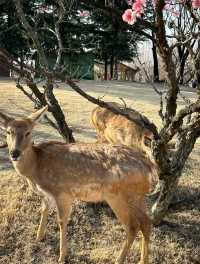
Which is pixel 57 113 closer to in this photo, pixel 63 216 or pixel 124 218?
pixel 63 216

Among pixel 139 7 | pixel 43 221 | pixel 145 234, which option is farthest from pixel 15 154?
pixel 139 7

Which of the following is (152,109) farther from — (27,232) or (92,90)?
(27,232)

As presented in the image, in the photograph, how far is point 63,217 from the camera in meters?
6.19

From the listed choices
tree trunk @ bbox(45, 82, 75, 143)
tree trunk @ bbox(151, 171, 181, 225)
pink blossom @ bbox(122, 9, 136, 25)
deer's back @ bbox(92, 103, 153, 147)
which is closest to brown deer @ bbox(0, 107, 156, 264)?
tree trunk @ bbox(151, 171, 181, 225)

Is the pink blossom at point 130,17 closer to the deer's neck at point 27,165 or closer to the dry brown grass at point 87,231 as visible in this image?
the deer's neck at point 27,165

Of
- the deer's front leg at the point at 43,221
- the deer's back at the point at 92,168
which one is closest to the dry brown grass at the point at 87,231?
the deer's front leg at the point at 43,221

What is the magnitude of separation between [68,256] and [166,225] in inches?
55.4

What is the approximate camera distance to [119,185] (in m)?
5.93

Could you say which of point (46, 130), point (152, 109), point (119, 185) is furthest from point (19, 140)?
point (152, 109)

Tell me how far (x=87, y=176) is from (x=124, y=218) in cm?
62

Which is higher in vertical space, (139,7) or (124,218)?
(139,7)

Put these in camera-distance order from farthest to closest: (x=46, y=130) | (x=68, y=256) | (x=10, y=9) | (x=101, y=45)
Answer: (x=101, y=45) → (x=10, y=9) → (x=46, y=130) → (x=68, y=256)

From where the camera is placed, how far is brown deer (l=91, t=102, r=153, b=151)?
8055 mm

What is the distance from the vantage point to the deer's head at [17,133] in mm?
5949
